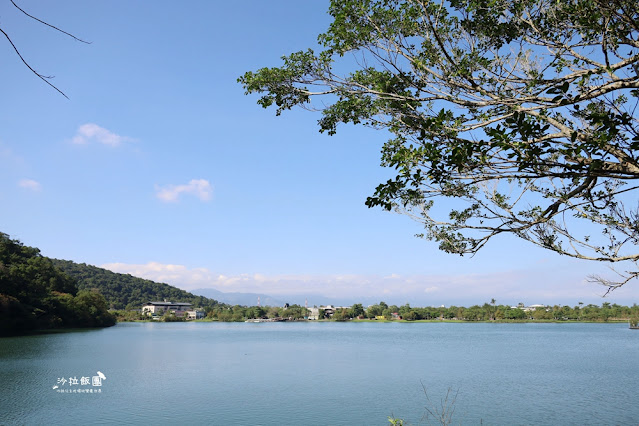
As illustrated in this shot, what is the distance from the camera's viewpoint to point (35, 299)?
54.9 meters

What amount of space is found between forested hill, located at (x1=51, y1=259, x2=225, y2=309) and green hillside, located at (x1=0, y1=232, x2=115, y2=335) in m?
54.1

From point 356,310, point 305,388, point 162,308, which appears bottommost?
point 162,308

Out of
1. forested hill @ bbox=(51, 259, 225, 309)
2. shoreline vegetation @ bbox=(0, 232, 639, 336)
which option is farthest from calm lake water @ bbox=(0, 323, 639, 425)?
forested hill @ bbox=(51, 259, 225, 309)

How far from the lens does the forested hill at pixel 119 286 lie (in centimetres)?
13688

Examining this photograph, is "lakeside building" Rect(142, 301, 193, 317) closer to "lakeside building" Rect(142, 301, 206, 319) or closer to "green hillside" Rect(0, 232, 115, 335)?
"lakeside building" Rect(142, 301, 206, 319)

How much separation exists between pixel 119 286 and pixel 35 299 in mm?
106120

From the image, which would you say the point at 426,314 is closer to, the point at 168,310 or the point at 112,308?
the point at 168,310

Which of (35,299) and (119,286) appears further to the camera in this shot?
(119,286)

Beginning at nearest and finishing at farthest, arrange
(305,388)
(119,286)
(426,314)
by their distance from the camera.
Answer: (305,388)
(426,314)
(119,286)

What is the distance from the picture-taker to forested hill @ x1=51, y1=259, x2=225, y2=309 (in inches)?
5389

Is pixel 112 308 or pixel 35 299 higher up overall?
pixel 35 299

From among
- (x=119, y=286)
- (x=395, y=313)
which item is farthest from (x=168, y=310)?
(x=395, y=313)

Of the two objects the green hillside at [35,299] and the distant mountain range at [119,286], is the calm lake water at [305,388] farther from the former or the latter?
the distant mountain range at [119,286]
